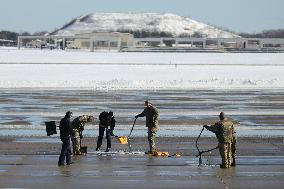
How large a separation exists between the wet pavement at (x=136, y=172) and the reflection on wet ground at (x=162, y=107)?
542 cm

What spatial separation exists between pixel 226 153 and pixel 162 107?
53.3 feet

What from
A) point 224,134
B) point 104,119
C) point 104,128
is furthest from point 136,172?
point 104,128

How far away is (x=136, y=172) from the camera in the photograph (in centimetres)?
1509

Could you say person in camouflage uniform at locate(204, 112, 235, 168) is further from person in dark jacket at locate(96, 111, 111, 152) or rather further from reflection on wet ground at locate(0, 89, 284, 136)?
reflection on wet ground at locate(0, 89, 284, 136)

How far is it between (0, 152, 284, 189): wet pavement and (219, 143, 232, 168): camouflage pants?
0.25 metres

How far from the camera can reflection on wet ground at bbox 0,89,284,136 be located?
24578 mm

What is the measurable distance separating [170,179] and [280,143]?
708cm

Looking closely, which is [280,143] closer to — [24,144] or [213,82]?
[24,144]

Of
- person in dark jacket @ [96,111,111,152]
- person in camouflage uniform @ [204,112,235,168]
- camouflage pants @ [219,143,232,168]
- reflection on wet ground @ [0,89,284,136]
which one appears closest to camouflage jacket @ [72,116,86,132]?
person in dark jacket @ [96,111,111,152]

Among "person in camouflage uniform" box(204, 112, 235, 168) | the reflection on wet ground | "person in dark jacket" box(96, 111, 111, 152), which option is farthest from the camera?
the reflection on wet ground

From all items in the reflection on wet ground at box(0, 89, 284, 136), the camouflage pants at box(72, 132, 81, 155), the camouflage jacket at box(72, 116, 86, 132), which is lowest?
the reflection on wet ground at box(0, 89, 284, 136)

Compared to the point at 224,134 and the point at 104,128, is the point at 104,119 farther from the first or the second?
the point at 224,134

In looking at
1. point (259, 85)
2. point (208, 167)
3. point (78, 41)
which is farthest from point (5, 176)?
point (78, 41)

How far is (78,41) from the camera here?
19975cm
